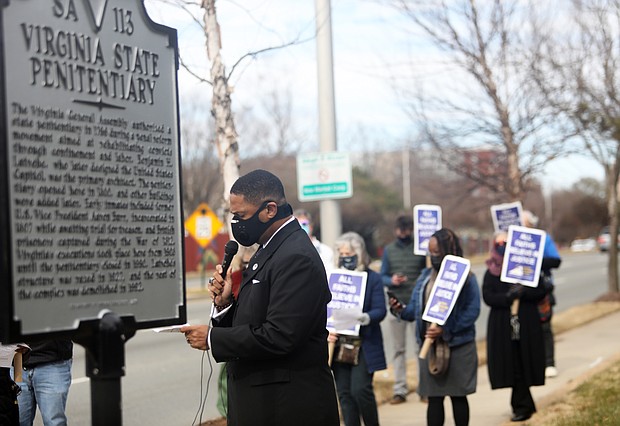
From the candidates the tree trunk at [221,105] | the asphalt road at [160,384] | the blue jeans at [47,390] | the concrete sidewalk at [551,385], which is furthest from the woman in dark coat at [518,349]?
the blue jeans at [47,390]

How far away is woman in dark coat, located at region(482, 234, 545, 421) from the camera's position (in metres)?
8.55

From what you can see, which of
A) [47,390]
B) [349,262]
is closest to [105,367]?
[47,390]

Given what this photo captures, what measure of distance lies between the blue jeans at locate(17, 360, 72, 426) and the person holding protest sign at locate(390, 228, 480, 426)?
2917mm

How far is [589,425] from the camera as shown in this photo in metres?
7.62

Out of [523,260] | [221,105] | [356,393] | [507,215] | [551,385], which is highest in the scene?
[221,105]

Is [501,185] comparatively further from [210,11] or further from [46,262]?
[46,262]

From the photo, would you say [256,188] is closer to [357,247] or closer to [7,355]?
[7,355]

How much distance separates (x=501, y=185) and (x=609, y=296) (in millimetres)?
6442

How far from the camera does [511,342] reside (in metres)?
8.61

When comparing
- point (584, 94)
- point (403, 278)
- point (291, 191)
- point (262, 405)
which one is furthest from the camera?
point (291, 191)

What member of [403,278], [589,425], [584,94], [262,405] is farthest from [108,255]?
[584,94]

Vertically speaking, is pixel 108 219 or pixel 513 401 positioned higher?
pixel 108 219

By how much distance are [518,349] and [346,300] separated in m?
1.97

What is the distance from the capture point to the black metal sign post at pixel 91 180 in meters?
3.28
